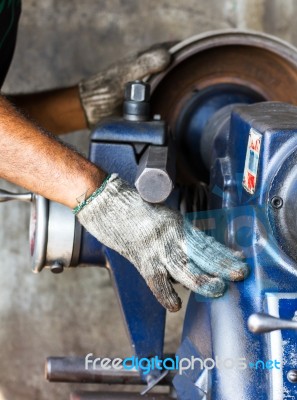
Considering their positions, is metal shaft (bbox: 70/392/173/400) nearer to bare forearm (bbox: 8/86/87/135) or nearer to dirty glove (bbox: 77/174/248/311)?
dirty glove (bbox: 77/174/248/311)

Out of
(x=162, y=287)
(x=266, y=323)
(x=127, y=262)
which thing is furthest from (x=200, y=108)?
(x=266, y=323)

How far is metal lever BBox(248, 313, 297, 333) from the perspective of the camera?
865mm

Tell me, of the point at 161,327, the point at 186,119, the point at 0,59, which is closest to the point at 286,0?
the point at 186,119

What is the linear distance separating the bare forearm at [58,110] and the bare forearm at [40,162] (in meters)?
0.79

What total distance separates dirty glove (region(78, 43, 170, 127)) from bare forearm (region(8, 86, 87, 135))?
0.38 ft

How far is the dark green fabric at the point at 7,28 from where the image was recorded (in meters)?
1.38

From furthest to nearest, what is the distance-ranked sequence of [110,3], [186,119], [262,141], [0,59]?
[110,3] → [186,119] → [0,59] → [262,141]

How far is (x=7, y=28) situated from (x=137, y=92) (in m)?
0.34

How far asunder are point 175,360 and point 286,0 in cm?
141

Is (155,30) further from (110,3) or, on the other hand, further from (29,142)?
(29,142)

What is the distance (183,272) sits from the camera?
39.7 inches
